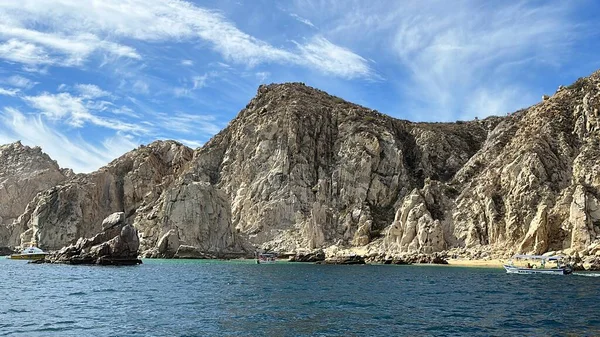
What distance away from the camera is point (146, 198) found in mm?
168625

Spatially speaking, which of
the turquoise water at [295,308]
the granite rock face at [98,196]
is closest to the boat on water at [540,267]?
the turquoise water at [295,308]

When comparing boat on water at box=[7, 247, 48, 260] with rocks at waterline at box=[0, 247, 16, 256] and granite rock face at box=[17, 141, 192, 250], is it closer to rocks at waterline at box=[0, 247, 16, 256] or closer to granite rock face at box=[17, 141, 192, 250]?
granite rock face at box=[17, 141, 192, 250]

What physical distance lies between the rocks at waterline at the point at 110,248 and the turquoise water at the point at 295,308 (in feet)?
118

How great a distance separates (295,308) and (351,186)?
352ft

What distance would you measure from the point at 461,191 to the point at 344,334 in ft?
337

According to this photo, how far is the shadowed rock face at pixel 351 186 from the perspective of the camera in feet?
356

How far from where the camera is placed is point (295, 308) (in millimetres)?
41156

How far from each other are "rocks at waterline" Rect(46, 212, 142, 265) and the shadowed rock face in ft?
95.7

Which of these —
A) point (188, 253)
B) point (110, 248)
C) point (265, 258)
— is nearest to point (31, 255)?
point (188, 253)

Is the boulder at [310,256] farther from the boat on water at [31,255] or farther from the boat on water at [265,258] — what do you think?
the boat on water at [31,255]

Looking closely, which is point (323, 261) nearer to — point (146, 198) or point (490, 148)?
point (490, 148)

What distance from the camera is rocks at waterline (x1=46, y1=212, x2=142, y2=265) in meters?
99.0

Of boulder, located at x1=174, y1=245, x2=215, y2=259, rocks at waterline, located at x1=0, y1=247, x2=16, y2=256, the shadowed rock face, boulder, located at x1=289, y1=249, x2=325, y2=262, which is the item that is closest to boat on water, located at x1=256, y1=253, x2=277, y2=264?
boulder, located at x1=289, y1=249, x2=325, y2=262

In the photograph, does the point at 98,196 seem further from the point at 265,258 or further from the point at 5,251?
the point at 265,258
